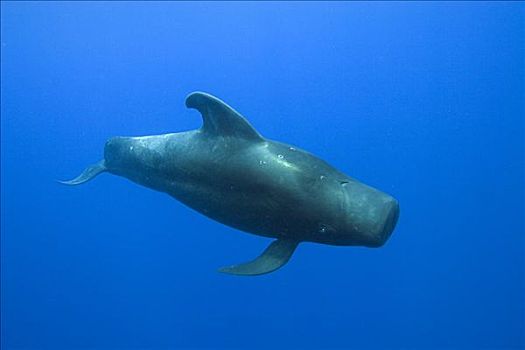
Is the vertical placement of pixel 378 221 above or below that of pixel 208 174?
below

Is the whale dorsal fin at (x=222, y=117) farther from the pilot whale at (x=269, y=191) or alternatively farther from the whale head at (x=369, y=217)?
the whale head at (x=369, y=217)

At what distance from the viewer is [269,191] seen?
18.5 ft

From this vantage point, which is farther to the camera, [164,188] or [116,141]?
[116,141]

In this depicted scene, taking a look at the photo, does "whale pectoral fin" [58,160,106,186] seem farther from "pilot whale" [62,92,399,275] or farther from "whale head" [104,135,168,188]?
"pilot whale" [62,92,399,275]

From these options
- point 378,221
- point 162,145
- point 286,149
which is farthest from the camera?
point 162,145

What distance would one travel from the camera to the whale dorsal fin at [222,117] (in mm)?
5730

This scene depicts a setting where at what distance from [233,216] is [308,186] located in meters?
1.04

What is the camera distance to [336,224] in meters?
5.52

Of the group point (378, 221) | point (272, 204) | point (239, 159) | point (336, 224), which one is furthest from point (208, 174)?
point (378, 221)

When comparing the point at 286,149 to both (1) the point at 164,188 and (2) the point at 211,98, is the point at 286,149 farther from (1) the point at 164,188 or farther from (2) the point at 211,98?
(1) the point at 164,188

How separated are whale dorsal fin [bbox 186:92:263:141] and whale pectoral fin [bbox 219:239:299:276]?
123cm

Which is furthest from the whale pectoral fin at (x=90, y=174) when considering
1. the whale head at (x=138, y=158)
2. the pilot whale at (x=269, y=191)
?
the pilot whale at (x=269, y=191)

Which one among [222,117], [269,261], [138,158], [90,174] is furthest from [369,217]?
[90,174]

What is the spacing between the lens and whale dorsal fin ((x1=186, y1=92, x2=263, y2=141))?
573cm
